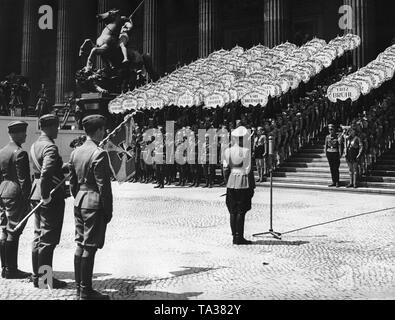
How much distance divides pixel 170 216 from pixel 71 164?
6.02 metres

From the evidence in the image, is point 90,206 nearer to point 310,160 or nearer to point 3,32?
point 310,160

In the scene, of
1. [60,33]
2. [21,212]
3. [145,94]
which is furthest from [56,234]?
[60,33]

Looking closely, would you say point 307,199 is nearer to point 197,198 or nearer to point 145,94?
point 197,198

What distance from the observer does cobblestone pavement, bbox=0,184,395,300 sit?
5.66 m

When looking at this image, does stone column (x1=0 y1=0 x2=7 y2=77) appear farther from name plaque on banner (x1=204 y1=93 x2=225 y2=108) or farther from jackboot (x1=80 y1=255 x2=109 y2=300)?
jackboot (x1=80 y1=255 x2=109 y2=300)

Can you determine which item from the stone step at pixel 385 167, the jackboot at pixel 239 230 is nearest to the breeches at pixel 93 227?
the jackboot at pixel 239 230

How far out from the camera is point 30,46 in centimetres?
3909

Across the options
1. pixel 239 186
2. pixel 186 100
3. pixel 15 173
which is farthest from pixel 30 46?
pixel 15 173

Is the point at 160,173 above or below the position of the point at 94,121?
below

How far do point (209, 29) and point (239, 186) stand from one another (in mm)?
22118

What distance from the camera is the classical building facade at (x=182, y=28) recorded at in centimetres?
2652

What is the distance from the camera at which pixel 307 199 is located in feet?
46.3

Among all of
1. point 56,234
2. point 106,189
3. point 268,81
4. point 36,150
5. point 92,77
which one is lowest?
point 56,234

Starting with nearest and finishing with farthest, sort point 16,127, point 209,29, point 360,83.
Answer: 1. point 16,127
2. point 360,83
3. point 209,29
